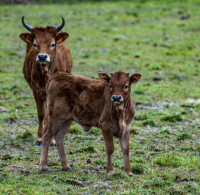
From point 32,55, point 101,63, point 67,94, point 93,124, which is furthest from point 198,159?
point 101,63

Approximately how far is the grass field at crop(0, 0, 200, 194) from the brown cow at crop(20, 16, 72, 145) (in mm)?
825

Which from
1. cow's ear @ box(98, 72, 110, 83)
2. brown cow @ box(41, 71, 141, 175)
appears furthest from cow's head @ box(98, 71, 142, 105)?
cow's ear @ box(98, 72, 110, 83)

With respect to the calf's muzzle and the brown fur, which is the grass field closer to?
the brown fur

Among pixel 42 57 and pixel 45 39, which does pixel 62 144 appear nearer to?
pixel 42 57

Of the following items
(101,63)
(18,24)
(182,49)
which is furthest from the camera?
(18,24)

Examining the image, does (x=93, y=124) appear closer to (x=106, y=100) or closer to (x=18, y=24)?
(x=106, y=100)

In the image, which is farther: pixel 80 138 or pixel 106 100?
pixel 80 138

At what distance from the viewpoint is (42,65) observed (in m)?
10.6

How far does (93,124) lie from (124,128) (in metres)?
0.58

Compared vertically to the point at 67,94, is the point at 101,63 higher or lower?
lower

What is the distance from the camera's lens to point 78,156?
31.0 feet

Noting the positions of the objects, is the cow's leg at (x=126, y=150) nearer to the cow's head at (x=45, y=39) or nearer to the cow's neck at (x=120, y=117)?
the cow's neck at (x=120, y=117)

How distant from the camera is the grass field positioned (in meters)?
7.91

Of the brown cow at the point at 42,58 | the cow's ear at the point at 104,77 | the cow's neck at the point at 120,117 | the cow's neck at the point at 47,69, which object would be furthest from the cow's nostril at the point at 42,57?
the cow's neck at the point at 120,117
